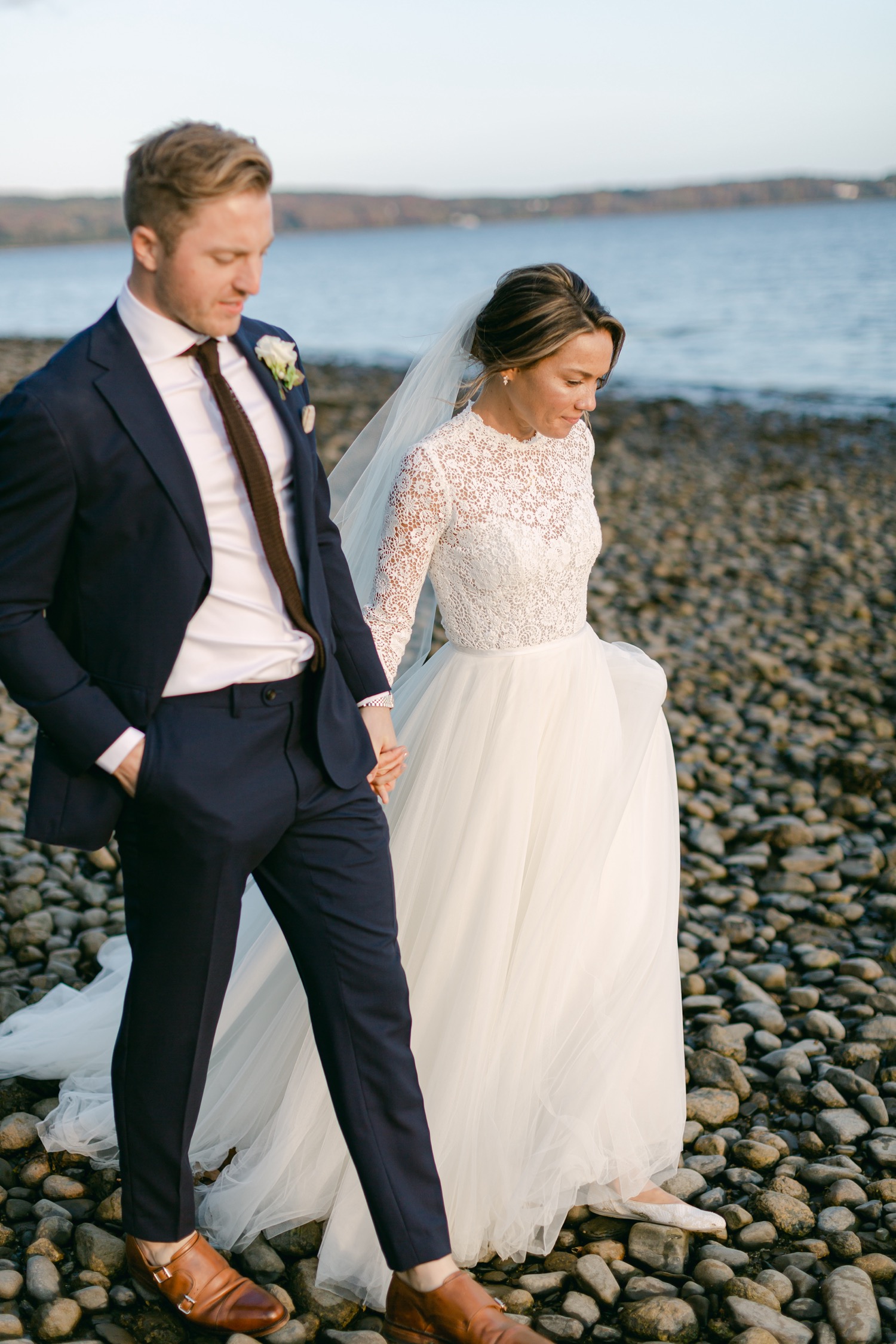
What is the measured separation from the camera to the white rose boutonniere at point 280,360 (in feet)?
7.64

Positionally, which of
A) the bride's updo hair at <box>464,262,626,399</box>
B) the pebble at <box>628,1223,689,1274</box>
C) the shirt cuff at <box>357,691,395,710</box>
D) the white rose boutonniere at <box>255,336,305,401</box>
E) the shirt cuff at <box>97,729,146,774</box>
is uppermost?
the bride's updo hair at <box>464,262,626,399</box>

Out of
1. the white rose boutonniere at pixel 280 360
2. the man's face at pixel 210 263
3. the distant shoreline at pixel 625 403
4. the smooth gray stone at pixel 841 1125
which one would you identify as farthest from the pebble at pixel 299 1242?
the distant shoreline at pixel 625 403

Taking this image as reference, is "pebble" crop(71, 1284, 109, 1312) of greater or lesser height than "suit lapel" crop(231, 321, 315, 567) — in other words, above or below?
below

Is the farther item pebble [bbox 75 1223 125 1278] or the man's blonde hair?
pebble [bbox 75 1223 125 1278]

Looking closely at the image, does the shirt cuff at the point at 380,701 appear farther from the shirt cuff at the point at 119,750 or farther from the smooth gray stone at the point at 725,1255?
the smooth gray stone at the point at 725,1255

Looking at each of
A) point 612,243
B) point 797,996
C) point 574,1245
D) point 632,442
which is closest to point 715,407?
point 632,442

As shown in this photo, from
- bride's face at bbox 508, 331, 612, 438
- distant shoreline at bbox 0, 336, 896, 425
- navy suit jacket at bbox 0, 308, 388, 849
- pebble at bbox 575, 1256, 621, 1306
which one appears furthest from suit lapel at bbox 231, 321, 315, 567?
distant shoreline at bbox 0, 336, 896, 425

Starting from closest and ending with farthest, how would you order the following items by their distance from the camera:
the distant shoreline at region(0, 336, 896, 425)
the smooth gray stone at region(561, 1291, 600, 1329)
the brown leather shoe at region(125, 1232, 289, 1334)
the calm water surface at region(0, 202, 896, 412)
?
the brown leather shoe at region(125, 1232, 289, 1334), the smooth gray stone at region(561, 1291, 600, 1329), the distant shoreline at region(0, 336, 896, 425), the calm water surface at region(0, 202, 896, 412)

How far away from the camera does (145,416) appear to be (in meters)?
2.11

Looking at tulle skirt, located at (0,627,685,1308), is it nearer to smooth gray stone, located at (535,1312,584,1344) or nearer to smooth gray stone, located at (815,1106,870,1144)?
smooth gray stone, located at (535,1312,584,1344)

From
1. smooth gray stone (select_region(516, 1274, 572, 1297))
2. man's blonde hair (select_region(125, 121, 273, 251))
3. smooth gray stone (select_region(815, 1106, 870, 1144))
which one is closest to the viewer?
man's blonde hair (select_region(125, 121, 273, 251))

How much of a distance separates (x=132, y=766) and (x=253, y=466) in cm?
61

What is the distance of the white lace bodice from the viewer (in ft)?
9.94

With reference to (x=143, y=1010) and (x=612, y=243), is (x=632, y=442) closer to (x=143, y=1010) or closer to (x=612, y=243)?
(x=143, y=1010)
